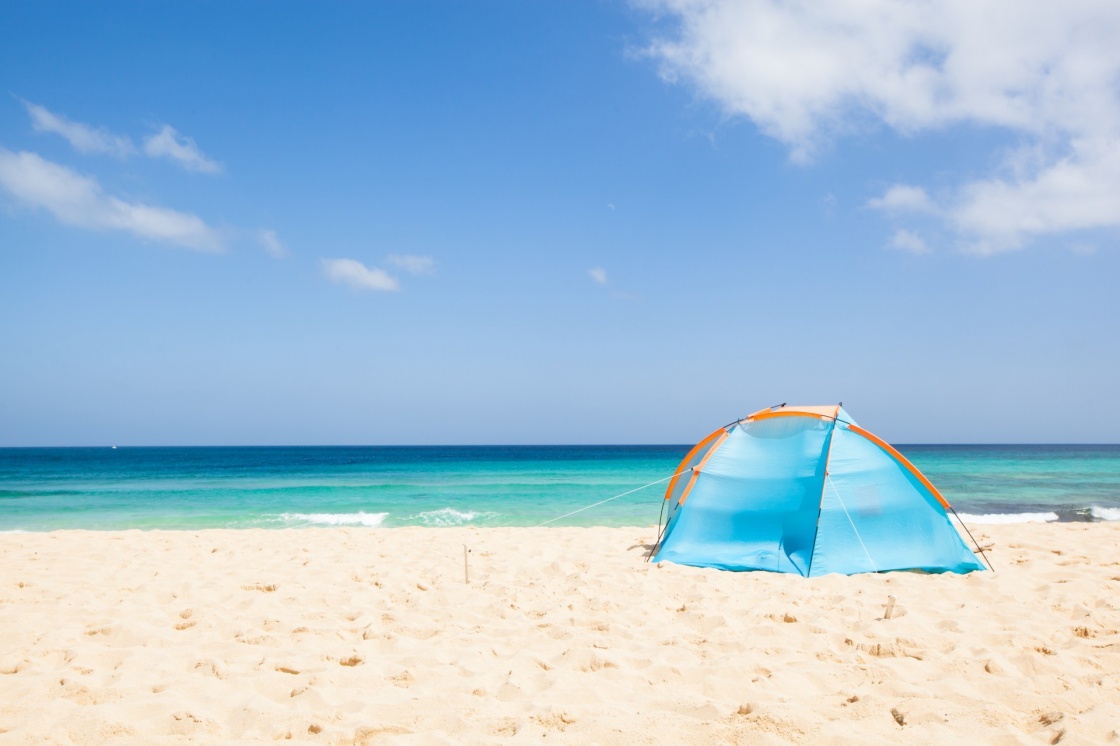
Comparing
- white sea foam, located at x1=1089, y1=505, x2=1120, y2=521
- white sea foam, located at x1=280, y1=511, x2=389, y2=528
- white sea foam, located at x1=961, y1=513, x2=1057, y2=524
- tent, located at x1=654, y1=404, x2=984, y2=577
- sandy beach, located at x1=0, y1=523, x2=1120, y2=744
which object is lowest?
white sea foam, located at x1=1089, y1=505, x2=1120, y2=521

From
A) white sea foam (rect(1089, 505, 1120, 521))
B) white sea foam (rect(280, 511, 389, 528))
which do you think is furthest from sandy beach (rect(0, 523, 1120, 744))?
white sea foam (rect(1089, 505, 1120, 521))

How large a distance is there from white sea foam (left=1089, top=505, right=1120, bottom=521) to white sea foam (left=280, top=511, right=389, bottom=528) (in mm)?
16592

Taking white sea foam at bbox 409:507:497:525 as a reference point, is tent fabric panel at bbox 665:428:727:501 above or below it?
above

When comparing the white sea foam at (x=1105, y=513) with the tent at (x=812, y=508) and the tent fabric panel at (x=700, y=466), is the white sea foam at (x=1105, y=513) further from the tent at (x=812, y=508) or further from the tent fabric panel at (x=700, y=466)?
the tent fabric panel at (x=700, y=466)

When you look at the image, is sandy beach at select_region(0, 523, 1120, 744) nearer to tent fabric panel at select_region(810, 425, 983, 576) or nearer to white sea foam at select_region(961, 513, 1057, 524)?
tent fabric panel at select_region(810, 425, 983, 576)

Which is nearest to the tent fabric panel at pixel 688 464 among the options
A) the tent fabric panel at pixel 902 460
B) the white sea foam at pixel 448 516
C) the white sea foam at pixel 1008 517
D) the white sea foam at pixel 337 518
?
the tent fabric panel at pixel 902 460

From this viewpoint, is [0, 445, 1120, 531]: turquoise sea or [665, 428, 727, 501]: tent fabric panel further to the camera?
[0, 445, 1120, 531]: turquoise sea

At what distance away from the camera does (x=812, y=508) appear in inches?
262

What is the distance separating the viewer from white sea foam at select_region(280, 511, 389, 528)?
14812mm

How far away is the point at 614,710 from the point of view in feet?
10.7

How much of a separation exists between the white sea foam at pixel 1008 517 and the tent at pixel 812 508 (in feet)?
27.6

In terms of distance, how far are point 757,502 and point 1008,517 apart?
10850 millimetres

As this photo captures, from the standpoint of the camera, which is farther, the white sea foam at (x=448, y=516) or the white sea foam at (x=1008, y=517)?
the white sea foam at (x=448, y=516)

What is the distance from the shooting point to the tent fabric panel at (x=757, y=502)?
6680 mm
